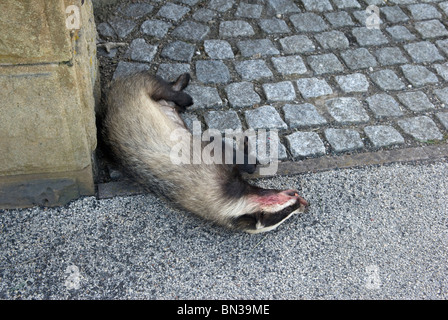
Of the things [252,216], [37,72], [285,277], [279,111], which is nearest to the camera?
[37,72]

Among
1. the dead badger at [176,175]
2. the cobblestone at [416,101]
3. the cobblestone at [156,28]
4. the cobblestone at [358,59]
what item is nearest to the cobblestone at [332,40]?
the cobblestone at [358,59]

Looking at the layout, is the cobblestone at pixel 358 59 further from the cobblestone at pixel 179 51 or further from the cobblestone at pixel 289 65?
the cobblestone at pixel 179 51

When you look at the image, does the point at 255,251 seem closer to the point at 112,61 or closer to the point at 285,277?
the point at 285,277

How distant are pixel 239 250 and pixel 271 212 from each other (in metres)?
0.38

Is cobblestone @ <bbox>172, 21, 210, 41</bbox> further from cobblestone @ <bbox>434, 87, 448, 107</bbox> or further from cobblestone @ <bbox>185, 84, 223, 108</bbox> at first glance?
cobblestone @ <bbox>434, 87, 448, 107</bbox>

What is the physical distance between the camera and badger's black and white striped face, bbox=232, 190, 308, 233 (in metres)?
3.51

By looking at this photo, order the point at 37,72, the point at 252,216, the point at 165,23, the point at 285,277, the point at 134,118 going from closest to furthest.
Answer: the point at 37,72
the point at 285,277
the point at 252,216
the point at 134,118
the point at 165,23

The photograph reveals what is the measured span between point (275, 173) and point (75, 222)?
168 cm

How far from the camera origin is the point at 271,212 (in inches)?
138

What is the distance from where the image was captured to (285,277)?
3.33 meters

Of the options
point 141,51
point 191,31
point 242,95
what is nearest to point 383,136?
point 242,95

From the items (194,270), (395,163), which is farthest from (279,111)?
(194,270)

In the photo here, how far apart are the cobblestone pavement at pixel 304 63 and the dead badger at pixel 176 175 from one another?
1.78ft

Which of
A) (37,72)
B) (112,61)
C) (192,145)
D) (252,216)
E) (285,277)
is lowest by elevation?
(285,277)
